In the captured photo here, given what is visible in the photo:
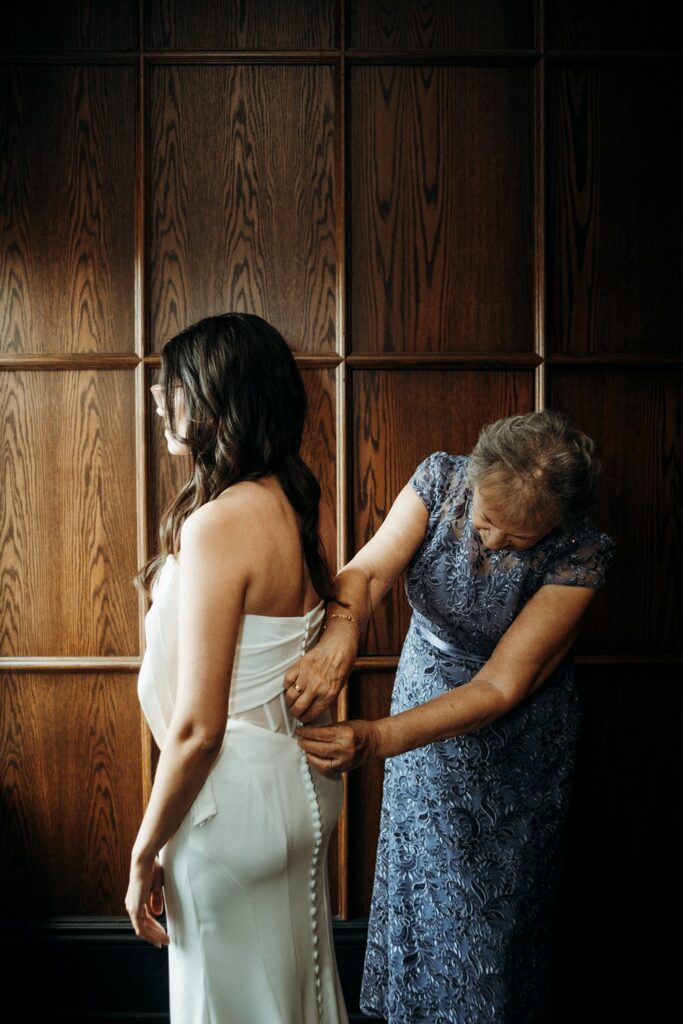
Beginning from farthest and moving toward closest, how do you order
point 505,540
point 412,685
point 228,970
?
point 412,685 → point 505,540 → point 228,970

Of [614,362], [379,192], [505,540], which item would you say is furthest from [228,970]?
[379,192]

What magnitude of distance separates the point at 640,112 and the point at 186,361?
1.77 m

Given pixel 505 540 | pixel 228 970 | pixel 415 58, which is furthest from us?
pixel 415 58

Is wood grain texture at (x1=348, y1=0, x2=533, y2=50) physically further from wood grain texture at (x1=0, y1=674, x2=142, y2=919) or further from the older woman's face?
wood grain texture at (x1=0, y1=674, x2=142, y2=919)

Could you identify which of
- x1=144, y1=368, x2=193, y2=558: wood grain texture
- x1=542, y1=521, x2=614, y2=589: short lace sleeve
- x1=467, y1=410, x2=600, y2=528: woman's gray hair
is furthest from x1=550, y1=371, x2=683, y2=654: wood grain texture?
x1=144, y1=368, x2=193, y2=558: wood grain texture

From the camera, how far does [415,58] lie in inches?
85.1

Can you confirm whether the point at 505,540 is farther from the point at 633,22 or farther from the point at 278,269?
the point at 633,22

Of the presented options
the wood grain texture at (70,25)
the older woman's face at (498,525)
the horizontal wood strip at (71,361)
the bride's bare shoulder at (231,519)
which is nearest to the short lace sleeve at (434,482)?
the older woman's face at (498,525)

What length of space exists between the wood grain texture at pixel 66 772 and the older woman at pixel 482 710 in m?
0.86

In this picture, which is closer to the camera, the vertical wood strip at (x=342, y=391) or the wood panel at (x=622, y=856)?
the vertical wood strip at (x=342, y=391)

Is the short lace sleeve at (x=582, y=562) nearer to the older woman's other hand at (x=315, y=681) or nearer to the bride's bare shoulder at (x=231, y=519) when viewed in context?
the older woman's other hand at (x=315, y=681)

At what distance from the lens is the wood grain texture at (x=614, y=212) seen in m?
2.20

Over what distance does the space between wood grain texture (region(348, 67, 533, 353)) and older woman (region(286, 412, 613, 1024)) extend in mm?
629

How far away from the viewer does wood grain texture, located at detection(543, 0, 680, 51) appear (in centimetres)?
218
